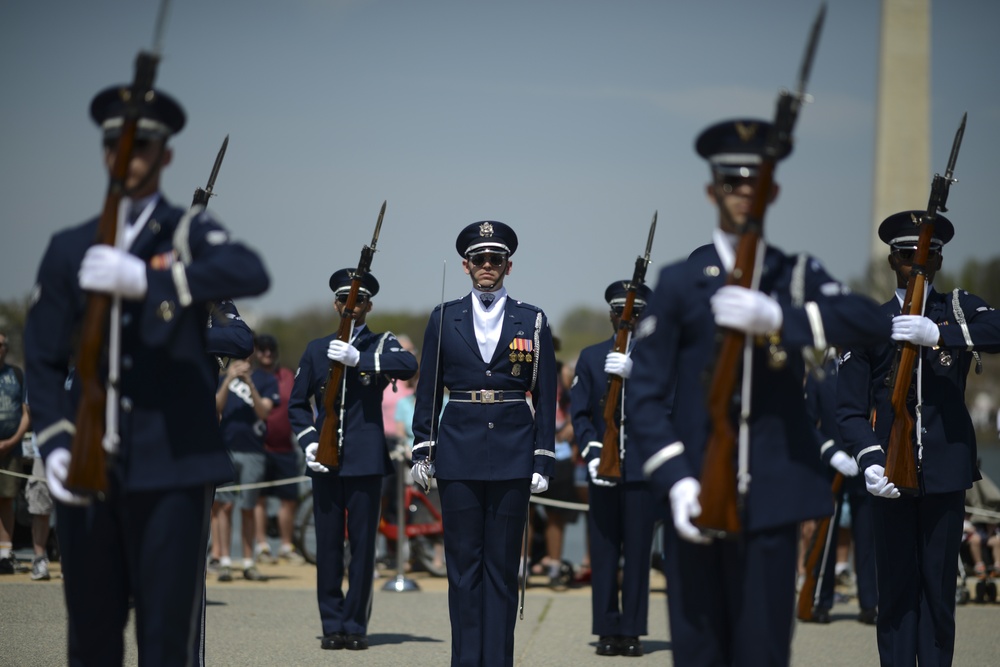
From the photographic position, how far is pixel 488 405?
791 cm

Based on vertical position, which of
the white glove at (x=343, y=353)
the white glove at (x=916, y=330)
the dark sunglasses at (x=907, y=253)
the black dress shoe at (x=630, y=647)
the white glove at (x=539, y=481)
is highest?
the dark sunglasses at (x=907, y=253)

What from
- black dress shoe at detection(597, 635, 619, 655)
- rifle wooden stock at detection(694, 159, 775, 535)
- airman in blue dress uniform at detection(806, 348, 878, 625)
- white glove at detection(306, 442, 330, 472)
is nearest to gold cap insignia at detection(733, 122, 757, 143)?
rifle wooden stock at detection(694, 159, 775, 535)

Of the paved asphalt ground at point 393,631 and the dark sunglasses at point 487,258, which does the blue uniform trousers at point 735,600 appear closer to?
the dark sunglasses at point 487,258

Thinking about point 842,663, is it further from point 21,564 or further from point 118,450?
point 21,564

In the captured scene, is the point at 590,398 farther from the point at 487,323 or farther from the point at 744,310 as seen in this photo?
the point at 744,310

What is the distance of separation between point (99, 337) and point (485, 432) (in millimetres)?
3392

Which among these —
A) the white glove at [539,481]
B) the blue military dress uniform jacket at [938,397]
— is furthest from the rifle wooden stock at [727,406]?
the white glove at [539,481]

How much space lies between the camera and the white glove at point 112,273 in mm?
4559

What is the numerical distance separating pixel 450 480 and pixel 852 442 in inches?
84.9

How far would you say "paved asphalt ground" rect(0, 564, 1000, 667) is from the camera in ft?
29.4

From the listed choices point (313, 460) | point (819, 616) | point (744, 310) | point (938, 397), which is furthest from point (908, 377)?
point (819, 616)

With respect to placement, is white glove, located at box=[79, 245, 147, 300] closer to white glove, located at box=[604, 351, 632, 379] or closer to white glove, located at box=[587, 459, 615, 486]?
white glove, located at box=[604, 351, 632, 379]

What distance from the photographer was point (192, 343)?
16.1 ft

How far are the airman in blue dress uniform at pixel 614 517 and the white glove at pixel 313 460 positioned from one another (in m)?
1.88
